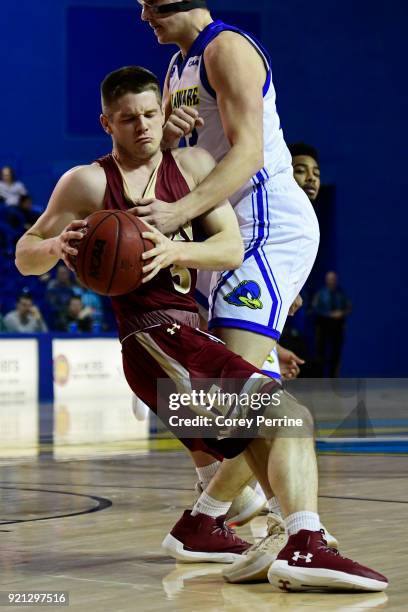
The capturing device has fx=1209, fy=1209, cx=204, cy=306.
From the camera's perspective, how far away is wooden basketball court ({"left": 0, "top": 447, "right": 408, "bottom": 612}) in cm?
354

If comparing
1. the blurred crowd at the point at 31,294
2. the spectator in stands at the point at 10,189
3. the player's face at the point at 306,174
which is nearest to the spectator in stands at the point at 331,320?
the blurred crowd at the point at 31,294

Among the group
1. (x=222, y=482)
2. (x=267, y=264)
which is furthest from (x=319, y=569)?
(x=267, y=264)

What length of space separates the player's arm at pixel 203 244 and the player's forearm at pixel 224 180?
58mm

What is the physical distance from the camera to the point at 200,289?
15.2 feet

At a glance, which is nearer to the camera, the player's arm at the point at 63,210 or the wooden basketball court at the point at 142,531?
the wooden basketball court at the point at 142,531

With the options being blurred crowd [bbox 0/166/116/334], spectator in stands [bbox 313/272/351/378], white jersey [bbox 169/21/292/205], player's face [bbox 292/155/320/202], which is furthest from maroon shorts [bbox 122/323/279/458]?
spectator in stands [bbox 313/272/351/378]

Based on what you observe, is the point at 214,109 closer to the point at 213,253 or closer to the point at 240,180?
the point at 240,180

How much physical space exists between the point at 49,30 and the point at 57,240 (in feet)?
63.6

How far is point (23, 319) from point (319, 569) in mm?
13494

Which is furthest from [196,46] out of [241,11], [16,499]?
[241,11]

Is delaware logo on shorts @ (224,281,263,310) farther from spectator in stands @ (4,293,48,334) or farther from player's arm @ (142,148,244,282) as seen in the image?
spectator in stands @ (4,293,48,334)

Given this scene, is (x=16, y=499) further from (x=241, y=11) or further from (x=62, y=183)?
(x=241, y=11)

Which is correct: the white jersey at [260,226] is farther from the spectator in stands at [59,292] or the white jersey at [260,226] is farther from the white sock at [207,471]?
the spectator in stands at [59,292]

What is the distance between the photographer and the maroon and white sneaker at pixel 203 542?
4.27 m
